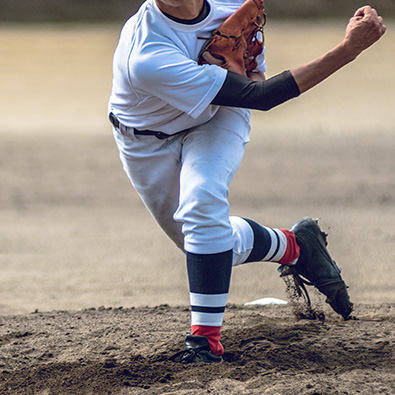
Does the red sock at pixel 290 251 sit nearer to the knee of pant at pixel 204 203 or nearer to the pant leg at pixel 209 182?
the pant leg at pixel 209 182

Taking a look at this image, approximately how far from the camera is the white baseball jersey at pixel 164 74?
9.16 feet

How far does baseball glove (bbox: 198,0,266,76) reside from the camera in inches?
119

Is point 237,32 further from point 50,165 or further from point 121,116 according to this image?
point 50,165

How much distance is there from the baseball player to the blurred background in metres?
A: 1.73

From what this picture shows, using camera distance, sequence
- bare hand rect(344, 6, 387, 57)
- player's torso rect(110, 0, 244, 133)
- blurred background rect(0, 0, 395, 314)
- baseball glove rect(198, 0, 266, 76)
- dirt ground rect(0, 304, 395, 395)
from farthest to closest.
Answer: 1. blurred background rect(0, 0, 395, 314)
2. baseball glove rect(198, 0, 266, 76)
3. player's torso rect(110, 0, 244, 133)
4. bare hand rect(344, 6, 387, 57)
5. dirt ground rect(0, 304, 395, 395)

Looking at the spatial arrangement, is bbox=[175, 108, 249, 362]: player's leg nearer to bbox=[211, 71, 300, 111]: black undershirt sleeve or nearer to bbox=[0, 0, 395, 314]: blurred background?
bbox=[211, 71, 300, 111]: black undershirt sleeve

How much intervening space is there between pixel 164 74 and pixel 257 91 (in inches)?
14.6

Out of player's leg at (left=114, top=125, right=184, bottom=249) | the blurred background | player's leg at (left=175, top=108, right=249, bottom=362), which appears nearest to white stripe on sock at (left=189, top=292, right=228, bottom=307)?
player's leg at (left=175, top=108, right=249, bottom=362)

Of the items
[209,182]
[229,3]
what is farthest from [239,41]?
[209,182]

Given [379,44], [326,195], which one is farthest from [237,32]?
[379,44]

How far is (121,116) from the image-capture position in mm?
3146

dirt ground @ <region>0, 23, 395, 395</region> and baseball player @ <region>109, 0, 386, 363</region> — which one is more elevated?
baseball player @ <region>109, 0, 386, 363</region>

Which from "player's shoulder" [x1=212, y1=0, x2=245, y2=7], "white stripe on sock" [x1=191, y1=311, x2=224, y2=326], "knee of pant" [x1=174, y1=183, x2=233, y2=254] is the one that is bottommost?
"white stripe on sock" [x1=191, y1=311, x2=224, y2=326]

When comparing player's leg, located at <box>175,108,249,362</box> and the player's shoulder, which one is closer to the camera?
A: player's leg, located at <box>175,108,249,362</box>
